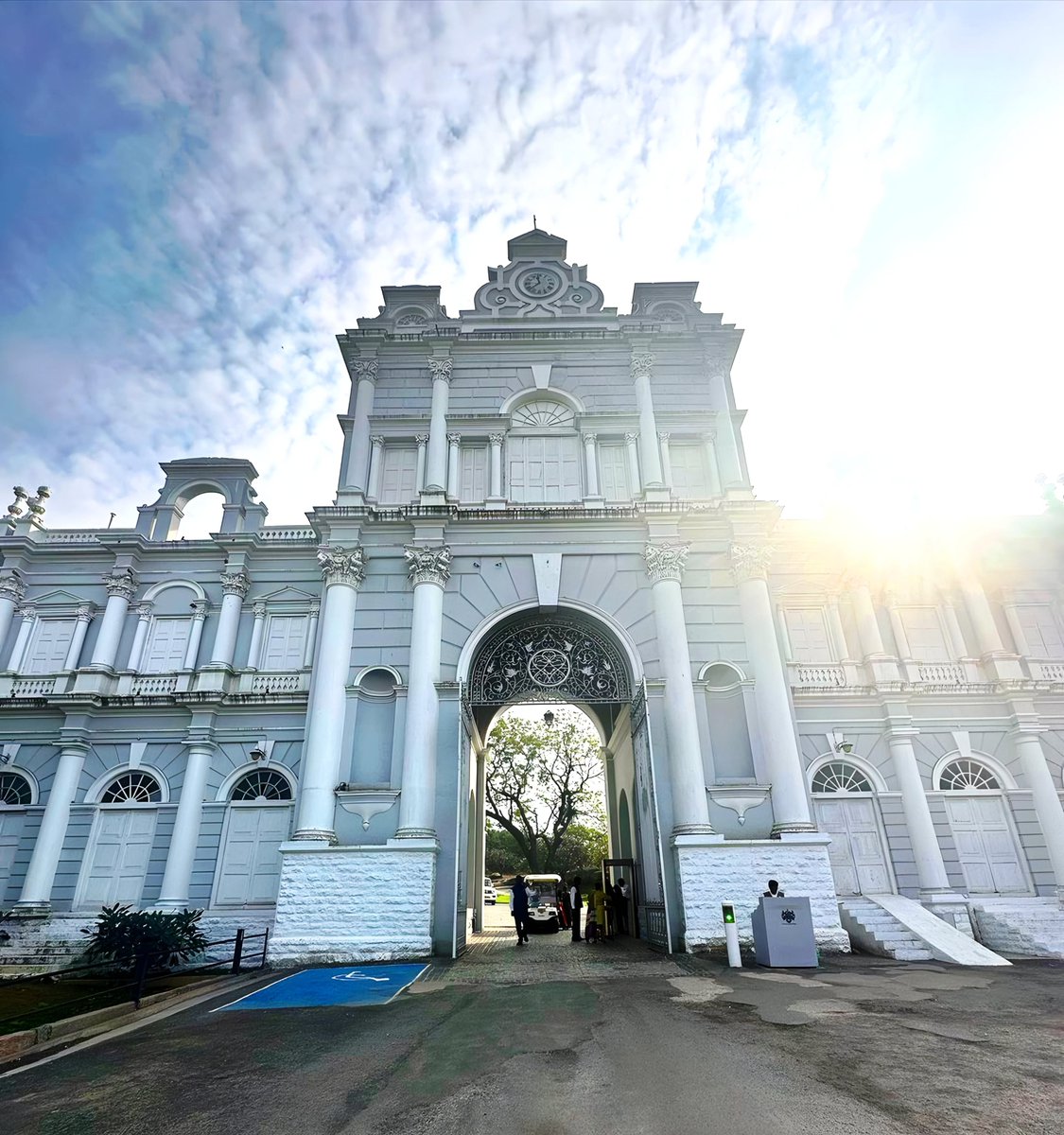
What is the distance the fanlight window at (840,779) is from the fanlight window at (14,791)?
65.1 ft

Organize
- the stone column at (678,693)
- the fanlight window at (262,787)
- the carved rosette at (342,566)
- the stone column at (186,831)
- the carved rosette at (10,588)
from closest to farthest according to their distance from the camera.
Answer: the stone column at (678,693) < the stone column at (186,831) < the carved rosette at (342,566) < the fanlight window at (262,787) < the carved rosette at (10,588)

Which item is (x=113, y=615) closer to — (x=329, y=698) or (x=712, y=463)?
(x=329, y=698)

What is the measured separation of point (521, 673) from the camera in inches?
650

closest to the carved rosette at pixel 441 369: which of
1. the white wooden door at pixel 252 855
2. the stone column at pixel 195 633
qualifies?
the stone column at pixel 195 633

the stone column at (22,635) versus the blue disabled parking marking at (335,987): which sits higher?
the stone column at (22,635)

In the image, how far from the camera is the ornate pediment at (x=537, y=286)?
21.3m

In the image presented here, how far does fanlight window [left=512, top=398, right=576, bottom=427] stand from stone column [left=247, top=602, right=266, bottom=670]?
8.76 m

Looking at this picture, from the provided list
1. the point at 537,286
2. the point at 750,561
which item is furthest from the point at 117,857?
the point at 537,286

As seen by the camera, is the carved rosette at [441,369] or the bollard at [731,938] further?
the carved rosette at [441,369]

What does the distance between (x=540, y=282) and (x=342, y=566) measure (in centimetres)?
1174

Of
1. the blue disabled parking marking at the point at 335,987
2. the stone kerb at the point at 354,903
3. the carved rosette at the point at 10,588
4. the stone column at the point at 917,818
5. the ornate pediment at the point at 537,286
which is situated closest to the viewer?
the blue disabled parking marking at the point at 335,987

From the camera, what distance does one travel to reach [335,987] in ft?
34.3

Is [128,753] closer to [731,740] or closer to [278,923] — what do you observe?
[278,923]

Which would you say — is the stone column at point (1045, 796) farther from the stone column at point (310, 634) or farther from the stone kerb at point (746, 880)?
the stone column at point (310, 634)
